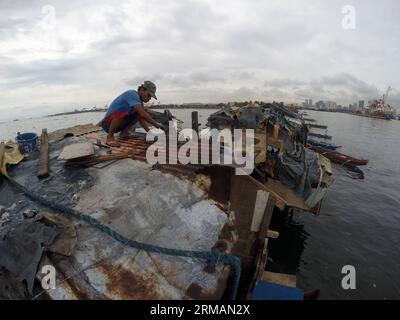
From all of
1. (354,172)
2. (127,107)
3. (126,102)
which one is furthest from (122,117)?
(354,172)

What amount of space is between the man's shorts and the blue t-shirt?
0.27ft

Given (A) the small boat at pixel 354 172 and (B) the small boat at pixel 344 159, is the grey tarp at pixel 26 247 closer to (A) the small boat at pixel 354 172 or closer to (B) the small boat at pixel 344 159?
(A) the small boat at pixel 354 172

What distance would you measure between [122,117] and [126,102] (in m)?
0.44

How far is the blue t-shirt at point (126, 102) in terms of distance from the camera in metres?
6.85

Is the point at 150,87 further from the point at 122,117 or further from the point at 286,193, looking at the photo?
the point at 286,193

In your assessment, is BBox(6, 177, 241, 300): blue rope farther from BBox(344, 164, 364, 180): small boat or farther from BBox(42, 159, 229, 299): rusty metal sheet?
BBox(344, 164, 364, 180): small boat

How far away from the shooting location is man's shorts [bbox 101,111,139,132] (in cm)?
707

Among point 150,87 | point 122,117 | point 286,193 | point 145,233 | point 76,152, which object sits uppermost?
point 150,87

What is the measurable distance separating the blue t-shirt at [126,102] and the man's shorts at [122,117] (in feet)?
0.27

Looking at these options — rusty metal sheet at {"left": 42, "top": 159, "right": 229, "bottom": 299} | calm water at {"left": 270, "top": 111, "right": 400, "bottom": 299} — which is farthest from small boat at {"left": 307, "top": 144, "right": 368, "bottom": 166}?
rusty metal sheet at {"left": 42, "top": 159, "right": 229, "bottom": 299}

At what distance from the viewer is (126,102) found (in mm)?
7027

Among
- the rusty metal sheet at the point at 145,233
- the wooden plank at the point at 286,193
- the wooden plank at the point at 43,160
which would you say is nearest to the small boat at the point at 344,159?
the wooden plank at the point at 286,193
